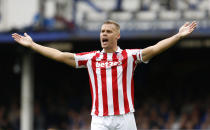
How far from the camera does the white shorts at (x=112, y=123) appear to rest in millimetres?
6266

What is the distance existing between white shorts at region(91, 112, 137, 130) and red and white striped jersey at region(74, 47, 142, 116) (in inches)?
2.0

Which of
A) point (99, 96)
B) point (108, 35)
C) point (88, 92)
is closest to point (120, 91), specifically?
point (99, 96)

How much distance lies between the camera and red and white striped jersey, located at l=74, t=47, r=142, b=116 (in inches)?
250

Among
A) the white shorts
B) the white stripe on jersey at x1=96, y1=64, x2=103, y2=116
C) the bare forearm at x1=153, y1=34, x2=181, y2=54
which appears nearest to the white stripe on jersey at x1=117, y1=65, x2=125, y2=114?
the white shorts

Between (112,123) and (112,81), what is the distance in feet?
1.63

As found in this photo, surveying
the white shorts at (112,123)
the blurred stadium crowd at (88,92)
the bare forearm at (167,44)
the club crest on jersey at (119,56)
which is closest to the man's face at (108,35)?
the club crest on jersey at (119,56)

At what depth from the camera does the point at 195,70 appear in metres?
16.2

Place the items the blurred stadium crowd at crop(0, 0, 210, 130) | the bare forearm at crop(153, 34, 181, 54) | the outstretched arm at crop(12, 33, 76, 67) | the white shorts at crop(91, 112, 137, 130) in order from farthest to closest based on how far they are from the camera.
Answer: the blurred stadium crowd at crop(0, 0, 210, 130)
the outstretched arm at crop(12, 33, 76, 67)
the white shorts at crop(91, 112, 137, 130)
the bare forearm at crop(153, 34, 181, 54)

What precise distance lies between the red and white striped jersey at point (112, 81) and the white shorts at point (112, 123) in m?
0.05

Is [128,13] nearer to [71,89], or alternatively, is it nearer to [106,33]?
[71,89]

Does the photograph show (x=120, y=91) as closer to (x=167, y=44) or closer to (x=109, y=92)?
(x=109, y=92)

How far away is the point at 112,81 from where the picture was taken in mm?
6367

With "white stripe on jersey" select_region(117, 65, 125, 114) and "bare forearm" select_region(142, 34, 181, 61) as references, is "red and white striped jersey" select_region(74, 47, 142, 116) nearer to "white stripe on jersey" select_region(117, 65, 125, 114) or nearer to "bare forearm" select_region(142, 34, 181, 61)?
"white stripe on jersey" select_region(117, 65, 125, 114)

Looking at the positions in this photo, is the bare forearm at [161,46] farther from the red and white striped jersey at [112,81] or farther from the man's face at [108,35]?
Answer: the man's face at [108,35]
